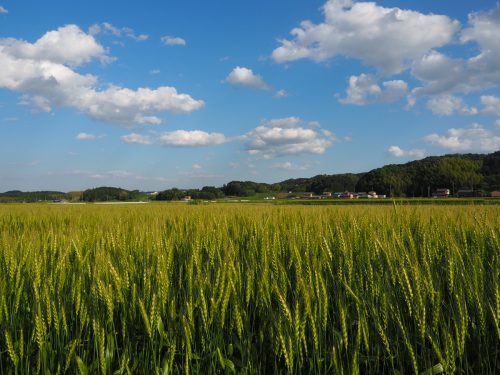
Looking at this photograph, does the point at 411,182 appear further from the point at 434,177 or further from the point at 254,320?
the point at 254,320

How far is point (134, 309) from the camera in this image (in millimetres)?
1705

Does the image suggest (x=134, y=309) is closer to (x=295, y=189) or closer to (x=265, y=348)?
(x=265, y=348)

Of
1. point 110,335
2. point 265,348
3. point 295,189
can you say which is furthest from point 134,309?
point 295,189

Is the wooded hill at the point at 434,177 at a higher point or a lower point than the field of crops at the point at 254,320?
higher

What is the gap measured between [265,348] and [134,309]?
2.07 ft

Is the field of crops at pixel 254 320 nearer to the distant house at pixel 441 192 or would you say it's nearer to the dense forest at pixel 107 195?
the distant house at pixel 441 192

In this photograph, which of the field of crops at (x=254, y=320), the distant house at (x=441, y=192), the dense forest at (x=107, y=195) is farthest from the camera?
the dense forest at (x=107, y=195)

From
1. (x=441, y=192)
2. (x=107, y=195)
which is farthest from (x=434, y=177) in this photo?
(x=107, y=195)

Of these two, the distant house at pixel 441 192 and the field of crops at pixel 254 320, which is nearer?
the field of crops at pixel 254 320

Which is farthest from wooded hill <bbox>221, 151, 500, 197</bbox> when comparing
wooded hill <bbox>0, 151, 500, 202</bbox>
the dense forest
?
the dense forest

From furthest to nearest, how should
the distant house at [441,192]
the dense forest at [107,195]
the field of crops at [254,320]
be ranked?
the dense forest at [107,195]
the distant house at [441,192]
the field of crops at [254,320]

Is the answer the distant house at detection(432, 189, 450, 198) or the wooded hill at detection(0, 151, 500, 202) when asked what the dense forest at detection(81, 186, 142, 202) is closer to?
the wooded hill at detection(0, 151, 500, 202)

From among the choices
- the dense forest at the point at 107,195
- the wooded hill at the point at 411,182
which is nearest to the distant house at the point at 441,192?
the wooded hill at the point at 411,182

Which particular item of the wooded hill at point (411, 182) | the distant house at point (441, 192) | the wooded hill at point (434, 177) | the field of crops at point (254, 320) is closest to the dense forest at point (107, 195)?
the wooded hill at point (411, 182)
